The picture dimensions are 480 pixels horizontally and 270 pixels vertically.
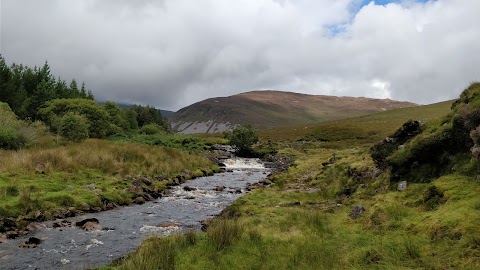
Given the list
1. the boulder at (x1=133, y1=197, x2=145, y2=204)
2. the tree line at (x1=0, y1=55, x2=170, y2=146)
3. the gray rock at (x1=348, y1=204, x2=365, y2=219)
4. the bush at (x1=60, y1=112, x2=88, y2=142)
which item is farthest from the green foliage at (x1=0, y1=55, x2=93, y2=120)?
the gray rock at (x1=348, y1=204, x2=365, y2=219)

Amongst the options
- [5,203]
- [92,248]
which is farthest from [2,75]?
[92,248]

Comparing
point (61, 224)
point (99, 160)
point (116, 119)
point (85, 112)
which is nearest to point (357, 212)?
point (61, 224)

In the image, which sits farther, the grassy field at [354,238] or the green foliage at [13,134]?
the green foliage at [13,134]

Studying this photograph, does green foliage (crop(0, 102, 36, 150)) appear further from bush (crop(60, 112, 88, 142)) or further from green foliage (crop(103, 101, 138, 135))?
green foliage (crop(103, 101, 138, 135))

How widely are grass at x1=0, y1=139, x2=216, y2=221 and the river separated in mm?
1944

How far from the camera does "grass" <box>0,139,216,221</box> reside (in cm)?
1948

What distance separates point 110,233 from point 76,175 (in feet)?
39.8

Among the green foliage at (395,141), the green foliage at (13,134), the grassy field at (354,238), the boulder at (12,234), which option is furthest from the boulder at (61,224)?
the green foliage at (13,134)

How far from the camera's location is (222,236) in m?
12.7

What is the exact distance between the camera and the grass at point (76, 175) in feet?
63.9

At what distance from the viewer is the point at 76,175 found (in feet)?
88.0

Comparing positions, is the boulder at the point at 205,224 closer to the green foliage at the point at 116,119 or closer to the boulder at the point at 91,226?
the boulder at the point at 91,226

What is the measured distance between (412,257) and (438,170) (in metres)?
7.45

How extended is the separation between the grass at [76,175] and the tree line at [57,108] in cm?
922
